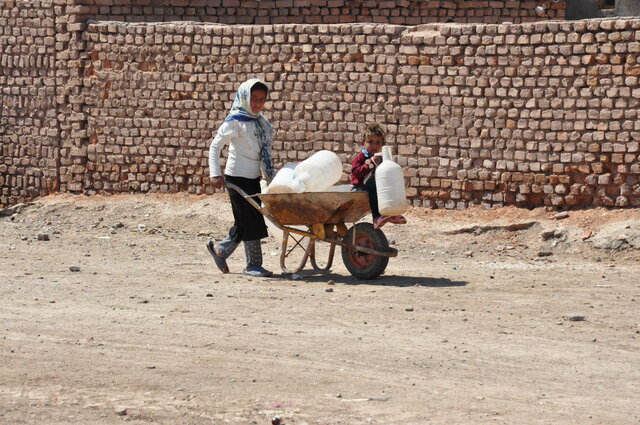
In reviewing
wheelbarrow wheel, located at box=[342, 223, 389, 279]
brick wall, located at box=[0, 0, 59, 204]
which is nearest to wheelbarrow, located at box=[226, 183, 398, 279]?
wheelbarrow wheel, located at box=[342, 223, 389, 279]

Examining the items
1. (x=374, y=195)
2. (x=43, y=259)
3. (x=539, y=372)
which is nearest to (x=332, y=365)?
(x=539, y=372)

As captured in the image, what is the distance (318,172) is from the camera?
9.27 metres

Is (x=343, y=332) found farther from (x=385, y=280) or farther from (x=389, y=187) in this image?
(x=385, y=280)

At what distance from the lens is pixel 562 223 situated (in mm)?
11648

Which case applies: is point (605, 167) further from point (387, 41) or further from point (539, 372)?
point (539, 372)

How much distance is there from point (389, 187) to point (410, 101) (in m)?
3.78

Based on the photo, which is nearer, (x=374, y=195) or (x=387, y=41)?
(x=374, y=195)

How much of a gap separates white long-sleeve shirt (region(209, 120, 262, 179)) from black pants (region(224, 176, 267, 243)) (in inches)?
2.0

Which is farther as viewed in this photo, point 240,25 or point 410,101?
point 240,25

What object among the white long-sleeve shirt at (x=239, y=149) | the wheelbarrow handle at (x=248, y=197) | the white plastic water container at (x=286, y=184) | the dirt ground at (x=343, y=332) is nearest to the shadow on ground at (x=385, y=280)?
the dirt ground at (x=343, y=332)

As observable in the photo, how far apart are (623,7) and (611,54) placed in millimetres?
5974

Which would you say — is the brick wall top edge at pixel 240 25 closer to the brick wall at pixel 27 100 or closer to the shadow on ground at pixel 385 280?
the brick wall at pixel 27 100

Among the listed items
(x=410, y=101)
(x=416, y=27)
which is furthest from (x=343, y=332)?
(x=416, y=27)

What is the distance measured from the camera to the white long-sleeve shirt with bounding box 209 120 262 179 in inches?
370
